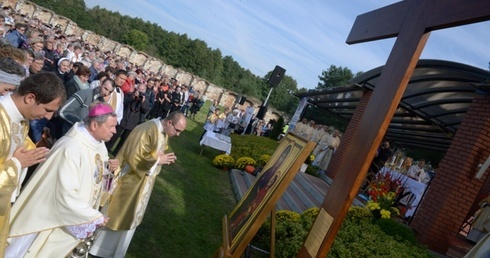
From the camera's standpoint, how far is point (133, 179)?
4965 mm

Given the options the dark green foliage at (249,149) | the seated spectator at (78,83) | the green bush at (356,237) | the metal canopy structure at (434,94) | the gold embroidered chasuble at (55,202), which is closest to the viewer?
the gold embroidered chasuble at (55,202)

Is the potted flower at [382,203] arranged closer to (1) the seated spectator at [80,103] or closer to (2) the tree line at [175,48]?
(1) the seated spectator at [80,103]

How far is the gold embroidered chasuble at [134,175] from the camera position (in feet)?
16.0

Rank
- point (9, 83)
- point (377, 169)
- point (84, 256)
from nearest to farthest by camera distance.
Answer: point (9, 83), point (84, 256), point (377, 169)

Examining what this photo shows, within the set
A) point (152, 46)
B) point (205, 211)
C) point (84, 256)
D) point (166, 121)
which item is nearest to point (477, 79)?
point (205, 211)

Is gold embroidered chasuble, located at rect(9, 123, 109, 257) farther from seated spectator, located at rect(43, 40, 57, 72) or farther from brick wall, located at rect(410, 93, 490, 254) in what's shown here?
brick wall, located at rect(410, 93, 490, 254)

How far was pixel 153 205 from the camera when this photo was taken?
7.39 meters

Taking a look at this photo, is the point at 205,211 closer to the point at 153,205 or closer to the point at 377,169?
the point at 153,205

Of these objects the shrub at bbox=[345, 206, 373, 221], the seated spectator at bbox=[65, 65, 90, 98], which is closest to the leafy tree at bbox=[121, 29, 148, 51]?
the seated spectator at bbox=[65, 65, 90, 98]

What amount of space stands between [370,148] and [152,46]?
3071 inches

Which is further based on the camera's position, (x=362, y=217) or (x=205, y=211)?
(x=205, y=211)

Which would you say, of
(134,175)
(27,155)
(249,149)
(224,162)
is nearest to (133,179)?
(134,175)

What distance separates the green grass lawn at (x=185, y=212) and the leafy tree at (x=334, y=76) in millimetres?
53380

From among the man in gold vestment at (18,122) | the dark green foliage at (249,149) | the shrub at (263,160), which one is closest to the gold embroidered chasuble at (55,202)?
the man in gold vestment at (18,122)
